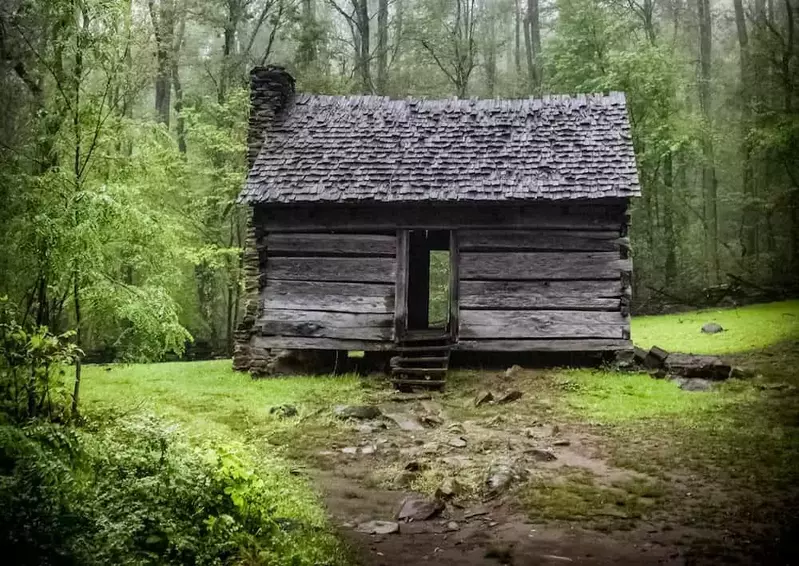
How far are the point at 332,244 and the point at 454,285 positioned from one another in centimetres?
265

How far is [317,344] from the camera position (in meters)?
14.0

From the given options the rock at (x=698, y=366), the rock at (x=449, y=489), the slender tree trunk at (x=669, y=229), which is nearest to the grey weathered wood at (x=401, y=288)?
the rock at (x=698, y=366)

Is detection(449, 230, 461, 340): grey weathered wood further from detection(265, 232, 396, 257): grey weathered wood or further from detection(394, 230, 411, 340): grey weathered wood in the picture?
detection(265, 232, 396, 257): grey weathered wood

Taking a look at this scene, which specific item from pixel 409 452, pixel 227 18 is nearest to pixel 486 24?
pixel 227 18

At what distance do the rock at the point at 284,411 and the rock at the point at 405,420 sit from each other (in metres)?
1.41

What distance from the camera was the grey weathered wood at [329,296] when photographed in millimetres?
13945

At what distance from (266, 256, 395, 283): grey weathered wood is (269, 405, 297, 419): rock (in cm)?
402

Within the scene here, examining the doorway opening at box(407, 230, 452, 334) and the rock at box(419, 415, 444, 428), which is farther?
the doorway opening at box(407, 230, 452, 334)

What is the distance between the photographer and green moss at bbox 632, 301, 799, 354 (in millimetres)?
13527

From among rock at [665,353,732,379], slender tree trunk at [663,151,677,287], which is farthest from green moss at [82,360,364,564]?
slender tree trunk at [663,151,677,287]

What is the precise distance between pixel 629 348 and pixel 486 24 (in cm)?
2338

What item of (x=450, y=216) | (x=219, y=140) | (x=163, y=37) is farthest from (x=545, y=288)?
(x=163, y=37)

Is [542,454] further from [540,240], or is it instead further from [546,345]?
[540,240]

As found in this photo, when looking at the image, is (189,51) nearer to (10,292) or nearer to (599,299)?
(599,299)
